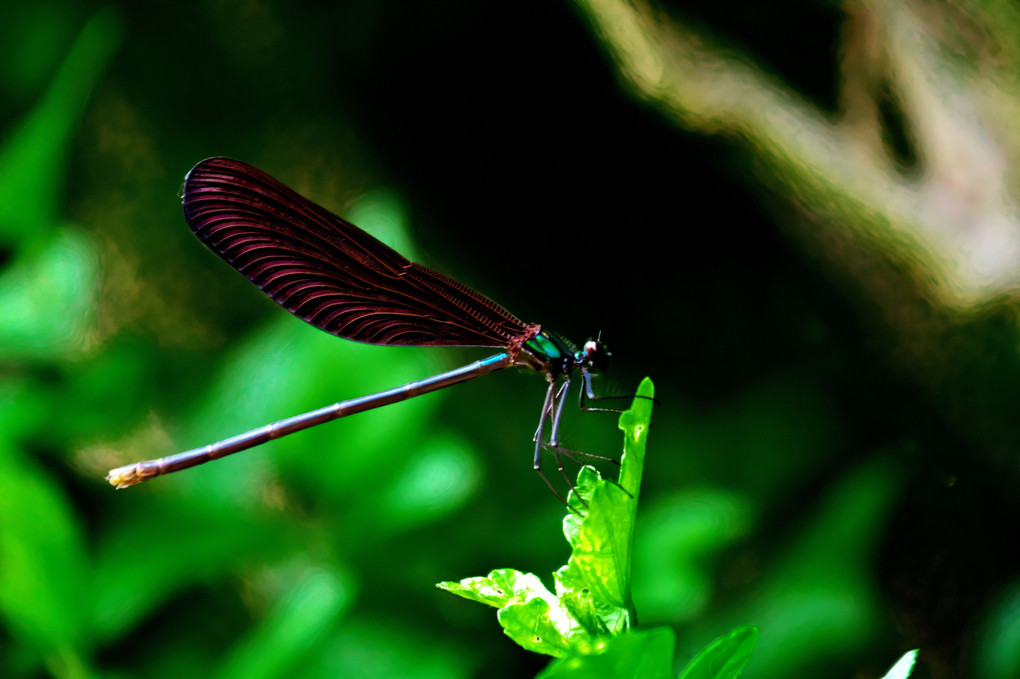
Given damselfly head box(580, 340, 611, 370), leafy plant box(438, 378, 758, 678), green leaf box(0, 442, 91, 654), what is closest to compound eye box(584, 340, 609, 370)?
damselfly head box(580, 340, 611, 370)

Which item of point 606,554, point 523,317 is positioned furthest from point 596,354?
point 523,317

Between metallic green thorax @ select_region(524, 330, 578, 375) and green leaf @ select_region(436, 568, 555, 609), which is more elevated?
metallic green thorax @ select_region(524, 330, 578, 375)

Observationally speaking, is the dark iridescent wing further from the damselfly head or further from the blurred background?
the blurred background

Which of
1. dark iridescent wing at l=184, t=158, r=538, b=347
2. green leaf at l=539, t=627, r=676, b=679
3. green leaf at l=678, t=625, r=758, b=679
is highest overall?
Result: dark iridescent wing at l=184, t=158, r=538, b=347

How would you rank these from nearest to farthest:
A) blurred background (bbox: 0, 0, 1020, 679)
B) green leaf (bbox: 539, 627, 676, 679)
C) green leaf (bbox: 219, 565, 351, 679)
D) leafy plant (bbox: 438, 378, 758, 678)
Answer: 1. green leaf (bbox: 539, 627, 676, 679)
2. leafy plant (bbox: 438, 378, 758, 678)
3. green leaf (bbox: 219, 565, 351, 679)
4. blurred background (bbox: 0, 0, 1020, 679)

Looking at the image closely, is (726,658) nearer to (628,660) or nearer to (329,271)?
(628,660)

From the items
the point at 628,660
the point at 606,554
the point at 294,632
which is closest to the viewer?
the point at 628,660

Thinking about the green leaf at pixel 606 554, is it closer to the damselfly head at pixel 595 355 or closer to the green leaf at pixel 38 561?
the damselfly head at pixel 595 355
